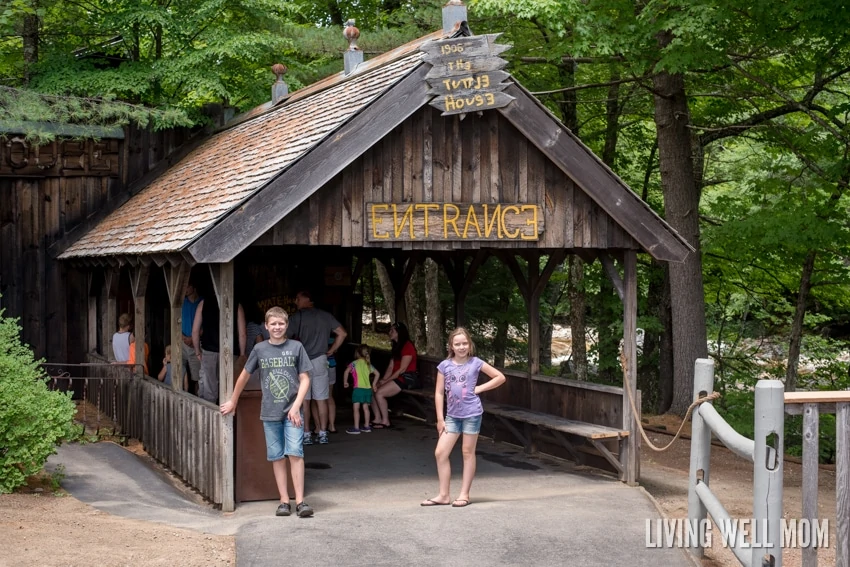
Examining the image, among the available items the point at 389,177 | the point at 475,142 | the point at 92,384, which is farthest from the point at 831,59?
the point at 92,384

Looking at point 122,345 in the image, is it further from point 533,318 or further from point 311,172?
point 311,172

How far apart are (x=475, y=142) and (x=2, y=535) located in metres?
5.77

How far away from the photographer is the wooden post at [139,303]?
495 inches

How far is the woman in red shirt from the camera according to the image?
14.3m

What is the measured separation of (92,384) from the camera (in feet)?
53.8

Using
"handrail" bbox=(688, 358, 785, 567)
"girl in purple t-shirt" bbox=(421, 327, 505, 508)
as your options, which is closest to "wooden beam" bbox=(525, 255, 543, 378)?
"girl in purple t-shirt" bbox=(421, 327, 505, 508)

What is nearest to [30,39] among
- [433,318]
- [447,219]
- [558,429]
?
[433,318]

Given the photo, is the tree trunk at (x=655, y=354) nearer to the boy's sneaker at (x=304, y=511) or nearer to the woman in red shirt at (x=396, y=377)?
the woman in red shirt at (x=396, y=377)

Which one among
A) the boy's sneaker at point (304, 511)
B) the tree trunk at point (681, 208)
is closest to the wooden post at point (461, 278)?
the tree trunk at point (681, 208)

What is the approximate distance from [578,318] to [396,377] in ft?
24.7

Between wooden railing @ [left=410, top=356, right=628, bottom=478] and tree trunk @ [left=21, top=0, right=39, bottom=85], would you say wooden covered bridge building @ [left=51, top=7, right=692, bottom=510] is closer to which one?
wooden railing @ [left=410, top=356, right=628, bottom=478]

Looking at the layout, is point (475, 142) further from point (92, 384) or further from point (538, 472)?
point (92, 384)

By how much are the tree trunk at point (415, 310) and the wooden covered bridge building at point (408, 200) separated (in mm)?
11591

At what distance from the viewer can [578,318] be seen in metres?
21.1
